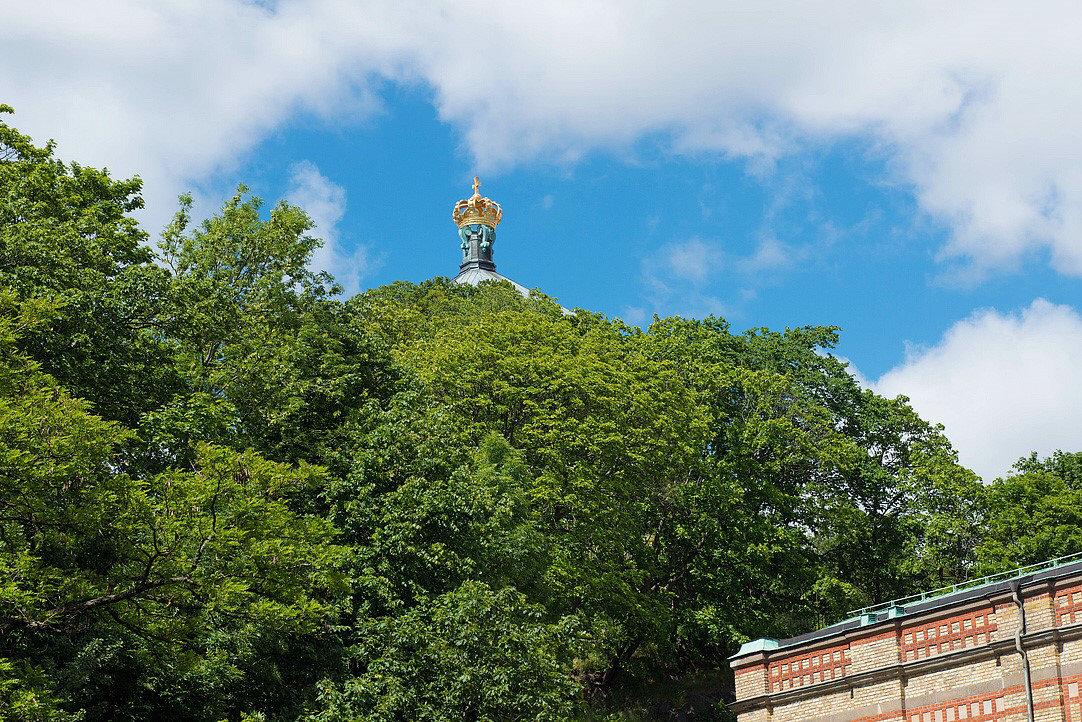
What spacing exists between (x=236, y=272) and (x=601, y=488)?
13628mm

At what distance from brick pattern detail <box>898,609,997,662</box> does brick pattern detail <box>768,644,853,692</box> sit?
4.38ft

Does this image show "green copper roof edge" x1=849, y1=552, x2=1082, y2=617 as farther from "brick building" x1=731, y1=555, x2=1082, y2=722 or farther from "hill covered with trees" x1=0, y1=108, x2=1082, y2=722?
"hill covered with trees" x1=0, y1=108, x2=1082, y2=722

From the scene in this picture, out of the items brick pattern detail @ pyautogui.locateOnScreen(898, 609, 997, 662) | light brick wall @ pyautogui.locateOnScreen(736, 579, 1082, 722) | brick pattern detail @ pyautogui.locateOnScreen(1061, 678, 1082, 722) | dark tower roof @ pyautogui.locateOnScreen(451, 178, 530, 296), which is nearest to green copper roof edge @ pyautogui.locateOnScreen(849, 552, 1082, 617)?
brick pattern detail @ pyautogui.locateOnScreen(898, 609, 997, 662)

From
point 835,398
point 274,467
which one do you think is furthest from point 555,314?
point 274,467

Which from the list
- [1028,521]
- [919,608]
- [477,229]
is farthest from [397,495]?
[477,229]

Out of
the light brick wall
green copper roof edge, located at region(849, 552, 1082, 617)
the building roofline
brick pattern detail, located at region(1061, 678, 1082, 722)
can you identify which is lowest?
brick pattern detail, located at region(1061, 678, 1082, 722)

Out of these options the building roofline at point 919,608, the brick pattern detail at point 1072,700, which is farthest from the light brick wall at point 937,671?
the building roofline at point 919,608

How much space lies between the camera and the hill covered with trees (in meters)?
25.2

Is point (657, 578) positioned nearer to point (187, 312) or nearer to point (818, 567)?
point (818, 567)

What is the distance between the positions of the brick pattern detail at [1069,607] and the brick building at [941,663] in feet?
0.06

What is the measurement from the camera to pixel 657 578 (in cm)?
4922

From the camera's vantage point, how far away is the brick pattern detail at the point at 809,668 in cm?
2894

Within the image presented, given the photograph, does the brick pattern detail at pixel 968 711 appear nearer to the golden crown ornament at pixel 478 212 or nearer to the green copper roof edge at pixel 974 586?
the green copper roof edge at pixel 974 586

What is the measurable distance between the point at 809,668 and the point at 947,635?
318 cm
